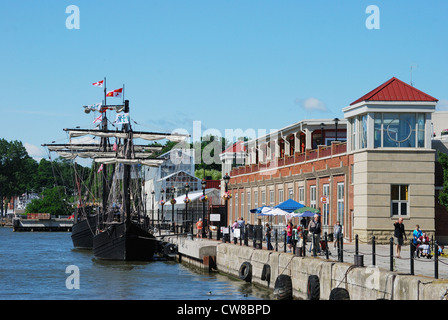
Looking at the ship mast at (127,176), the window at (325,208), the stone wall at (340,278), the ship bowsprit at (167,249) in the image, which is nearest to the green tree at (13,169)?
the ship mast at (127,176)

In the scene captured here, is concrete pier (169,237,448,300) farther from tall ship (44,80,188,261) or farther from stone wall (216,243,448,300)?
tall ship (44,80,188,261)

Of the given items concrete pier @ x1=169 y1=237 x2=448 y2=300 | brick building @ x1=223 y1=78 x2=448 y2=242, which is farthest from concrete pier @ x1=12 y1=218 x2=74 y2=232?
brick building @ x1=223 y1=78 x2=448 y2=242

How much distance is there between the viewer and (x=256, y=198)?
68188 mm

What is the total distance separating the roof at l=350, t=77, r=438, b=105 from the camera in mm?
42344

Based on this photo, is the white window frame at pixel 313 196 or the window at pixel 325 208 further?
the white window frame at pixel 313 196

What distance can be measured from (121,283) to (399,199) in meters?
16.2

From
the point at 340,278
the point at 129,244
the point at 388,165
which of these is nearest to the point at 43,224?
the point at 129,244

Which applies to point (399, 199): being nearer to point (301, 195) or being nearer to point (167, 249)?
point (301, 195)

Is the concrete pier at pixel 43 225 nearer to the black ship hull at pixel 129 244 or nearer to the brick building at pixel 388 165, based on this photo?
the black ship hull at pixel 129 244

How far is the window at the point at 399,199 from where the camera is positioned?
42.2 m

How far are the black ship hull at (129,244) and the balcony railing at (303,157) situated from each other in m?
12.1
